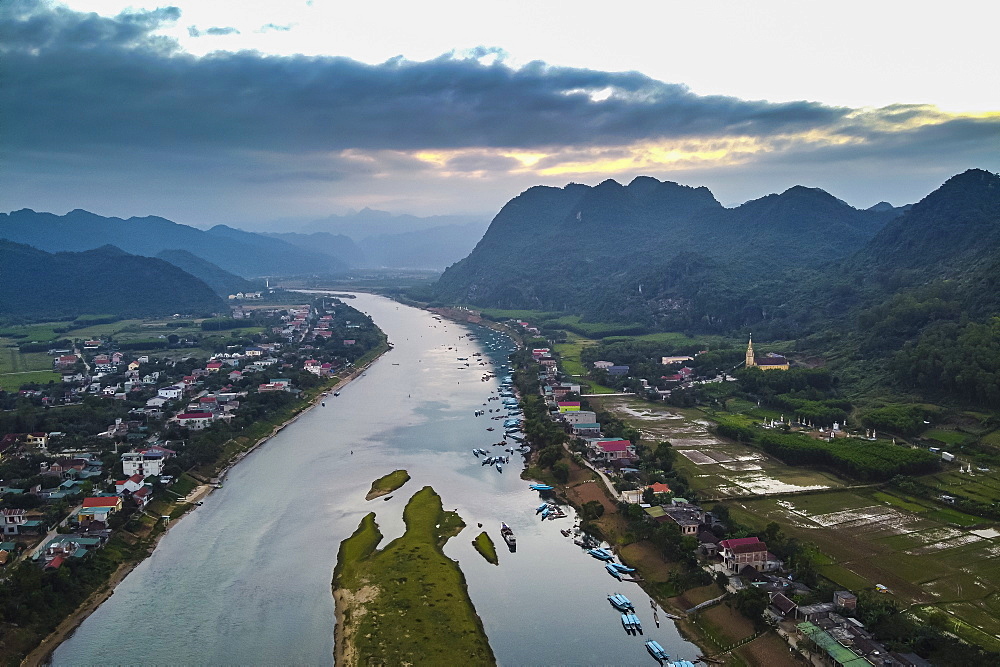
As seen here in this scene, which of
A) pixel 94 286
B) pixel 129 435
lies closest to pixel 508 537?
pixel 129 435

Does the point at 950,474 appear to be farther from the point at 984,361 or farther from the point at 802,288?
the point at 802,288

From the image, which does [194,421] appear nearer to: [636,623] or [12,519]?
[12,519]

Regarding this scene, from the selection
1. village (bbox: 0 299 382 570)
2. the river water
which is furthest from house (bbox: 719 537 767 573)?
village (bbox: 0 299 382 570)

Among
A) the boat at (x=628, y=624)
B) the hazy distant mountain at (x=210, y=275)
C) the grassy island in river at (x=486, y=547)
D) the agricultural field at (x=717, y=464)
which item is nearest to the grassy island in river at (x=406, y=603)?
the grassy island in river at (x=486, y=547)

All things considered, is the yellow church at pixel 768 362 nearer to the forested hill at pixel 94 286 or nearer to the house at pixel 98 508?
the house at pixel 98 508

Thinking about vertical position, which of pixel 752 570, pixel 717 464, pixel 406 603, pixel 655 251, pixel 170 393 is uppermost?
pixel 655 251

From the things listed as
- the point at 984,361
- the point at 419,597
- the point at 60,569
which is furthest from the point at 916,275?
the point at 60,569

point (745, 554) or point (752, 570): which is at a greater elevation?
point (745, 554)
